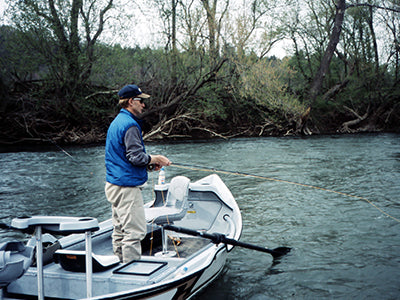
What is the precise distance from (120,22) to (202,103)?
18.3 feet

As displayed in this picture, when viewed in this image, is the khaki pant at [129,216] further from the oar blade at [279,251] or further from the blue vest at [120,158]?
the oar blade at [279,251]

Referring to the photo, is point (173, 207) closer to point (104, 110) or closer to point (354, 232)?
point (354, 232)

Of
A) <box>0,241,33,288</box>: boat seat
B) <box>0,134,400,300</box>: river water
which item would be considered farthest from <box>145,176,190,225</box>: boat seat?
<box>0,241,33,288</box>: boat seat

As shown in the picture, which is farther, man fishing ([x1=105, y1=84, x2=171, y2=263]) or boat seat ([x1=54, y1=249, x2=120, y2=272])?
man fishing ([x1=105, y1=84, x2=171, y2=263])

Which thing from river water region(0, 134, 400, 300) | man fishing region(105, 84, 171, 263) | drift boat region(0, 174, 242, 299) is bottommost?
river water region(0, 134, 400, 300)

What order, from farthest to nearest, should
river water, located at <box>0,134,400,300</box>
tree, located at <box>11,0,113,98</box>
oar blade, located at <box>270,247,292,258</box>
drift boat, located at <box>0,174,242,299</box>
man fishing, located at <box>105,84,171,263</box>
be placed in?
tree, located at <box>11,0,113,98</box>
oar blade, located at <box>270,247,292,258</box>
river water, located at <box>0,134,400,300</box>
man fishing, located at <box>105,84,171,263</box>
drift boat, located at <box>0,174,242,299</box>

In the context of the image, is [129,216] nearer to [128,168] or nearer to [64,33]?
[128,168]

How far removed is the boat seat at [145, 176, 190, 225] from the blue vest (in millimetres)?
818

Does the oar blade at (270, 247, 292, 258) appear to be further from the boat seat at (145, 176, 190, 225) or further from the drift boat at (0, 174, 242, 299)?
the boat seat at (145, 176, 190, 225)

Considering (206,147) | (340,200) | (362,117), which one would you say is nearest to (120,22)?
(206,147)

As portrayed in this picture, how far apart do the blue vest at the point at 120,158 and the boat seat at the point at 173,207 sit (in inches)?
32.2

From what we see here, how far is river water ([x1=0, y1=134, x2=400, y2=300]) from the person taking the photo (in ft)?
14.6

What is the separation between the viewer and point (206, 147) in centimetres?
1677

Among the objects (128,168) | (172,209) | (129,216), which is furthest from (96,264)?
(172,209)
